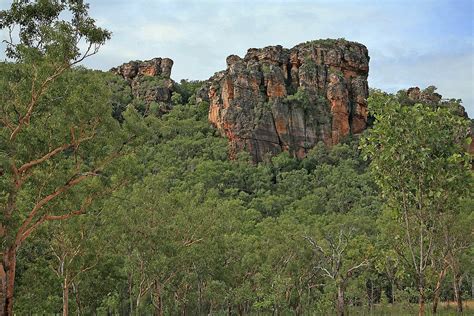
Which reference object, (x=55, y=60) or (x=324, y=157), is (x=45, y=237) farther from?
(x=324, y=157)

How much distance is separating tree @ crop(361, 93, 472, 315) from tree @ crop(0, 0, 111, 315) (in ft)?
30.4

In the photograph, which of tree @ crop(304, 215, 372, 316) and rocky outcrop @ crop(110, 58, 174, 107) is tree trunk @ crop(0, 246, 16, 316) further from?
rocky outcrop @ crop(110, 58, 174, 107)

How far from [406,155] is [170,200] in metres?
23.7

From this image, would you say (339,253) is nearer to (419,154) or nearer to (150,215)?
(150,215)

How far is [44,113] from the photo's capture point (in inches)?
768

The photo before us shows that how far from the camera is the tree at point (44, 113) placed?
17969mm

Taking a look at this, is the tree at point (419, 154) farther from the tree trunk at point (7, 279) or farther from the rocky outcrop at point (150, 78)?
the rocky outcrop at point (150, 78)

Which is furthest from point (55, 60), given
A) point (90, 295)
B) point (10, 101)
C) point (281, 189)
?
point (281, 189)

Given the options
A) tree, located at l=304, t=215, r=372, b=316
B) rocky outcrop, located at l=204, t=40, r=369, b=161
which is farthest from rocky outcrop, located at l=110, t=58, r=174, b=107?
tree, located at l=304, t=215, r=372, b=316

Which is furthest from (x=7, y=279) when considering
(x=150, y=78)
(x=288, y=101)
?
(x=150, y=78)

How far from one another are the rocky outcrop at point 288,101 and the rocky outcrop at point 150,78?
586 inches

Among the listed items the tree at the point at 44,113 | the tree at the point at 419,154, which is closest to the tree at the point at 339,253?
the tree at the point at 419,154

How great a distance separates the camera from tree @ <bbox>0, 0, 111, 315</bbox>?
1797cm

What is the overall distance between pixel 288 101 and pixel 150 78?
1445 inches
